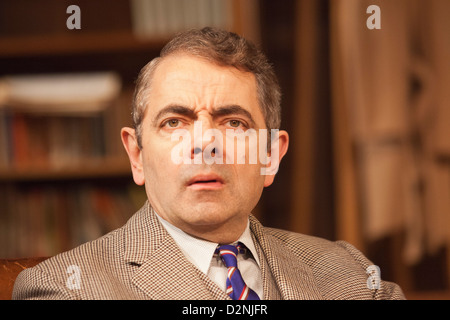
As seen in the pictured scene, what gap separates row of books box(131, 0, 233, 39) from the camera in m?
1.85

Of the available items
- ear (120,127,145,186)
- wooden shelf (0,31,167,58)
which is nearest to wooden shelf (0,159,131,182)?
wooden shelf (0,31,167,58)

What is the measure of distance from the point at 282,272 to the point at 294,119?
3.96 ft

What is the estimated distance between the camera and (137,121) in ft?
3.32

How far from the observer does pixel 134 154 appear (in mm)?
1027

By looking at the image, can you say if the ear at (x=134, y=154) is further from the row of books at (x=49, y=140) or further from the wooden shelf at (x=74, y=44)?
the wooden shelf at (x=74, y=44)

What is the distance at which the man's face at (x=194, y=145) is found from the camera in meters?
0.92

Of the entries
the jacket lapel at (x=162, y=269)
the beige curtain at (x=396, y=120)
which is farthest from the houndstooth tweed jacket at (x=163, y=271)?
the beige curtain at (x=396, y=120)

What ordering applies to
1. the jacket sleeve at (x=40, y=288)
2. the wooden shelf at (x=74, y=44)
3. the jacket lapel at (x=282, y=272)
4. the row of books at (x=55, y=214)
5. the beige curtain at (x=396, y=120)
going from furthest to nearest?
the beige curtain at (x=396, y=120)
the wooden shelf at (x=74, y=44)
the row of books at (x=55, y=214)
the jacket lapel at (x=282, y=272)
the jacket sleeve at (x=40, y=288)

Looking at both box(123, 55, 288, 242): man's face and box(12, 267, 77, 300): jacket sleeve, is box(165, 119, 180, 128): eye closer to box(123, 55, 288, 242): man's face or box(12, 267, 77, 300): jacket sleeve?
box(123, 55, 288, 242): man's face

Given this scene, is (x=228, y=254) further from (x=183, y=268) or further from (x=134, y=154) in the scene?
(x=134, y=154)
